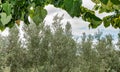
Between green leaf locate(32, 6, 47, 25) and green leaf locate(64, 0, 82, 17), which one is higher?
green leaf locate(64, 0, 82, 17)

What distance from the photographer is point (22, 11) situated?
2844mm

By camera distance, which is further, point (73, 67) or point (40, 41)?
point (40, 41)

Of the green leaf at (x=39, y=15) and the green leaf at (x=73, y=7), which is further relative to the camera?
the green leaf at (x=39, y=15)

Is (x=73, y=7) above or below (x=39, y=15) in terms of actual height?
above

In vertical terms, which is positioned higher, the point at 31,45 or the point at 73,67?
the point at 31,45

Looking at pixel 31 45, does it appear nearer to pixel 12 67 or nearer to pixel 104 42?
pixel 12 67

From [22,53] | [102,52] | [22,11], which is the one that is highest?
[22,11]

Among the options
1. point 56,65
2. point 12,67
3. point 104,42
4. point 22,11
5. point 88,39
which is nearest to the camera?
point 22,11

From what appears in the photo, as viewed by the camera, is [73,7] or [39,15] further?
[39,15]

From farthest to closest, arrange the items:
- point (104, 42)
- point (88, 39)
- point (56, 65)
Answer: point (104, 42)
point (88, 39)
point (56, 65)

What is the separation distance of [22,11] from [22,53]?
3770 cm

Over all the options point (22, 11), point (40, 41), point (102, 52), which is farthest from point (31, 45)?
point (22, 11)

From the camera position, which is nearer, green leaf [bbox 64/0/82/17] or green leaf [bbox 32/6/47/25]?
green leaf [bbox 64/0/82/17]

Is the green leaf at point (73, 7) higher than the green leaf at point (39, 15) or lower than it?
higher
